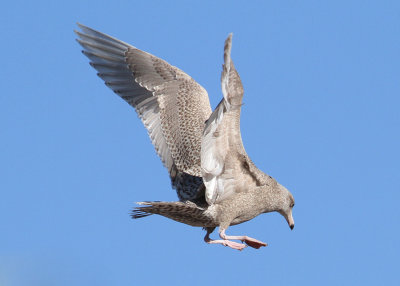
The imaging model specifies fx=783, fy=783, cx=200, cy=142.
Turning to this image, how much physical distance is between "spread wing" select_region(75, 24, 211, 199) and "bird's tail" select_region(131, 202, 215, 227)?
2.10ft

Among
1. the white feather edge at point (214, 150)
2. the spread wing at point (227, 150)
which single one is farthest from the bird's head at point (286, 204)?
the white feather edge at point (214, 150)

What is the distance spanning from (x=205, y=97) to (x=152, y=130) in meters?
1.30

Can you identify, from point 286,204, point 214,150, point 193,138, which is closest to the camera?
point 214,150

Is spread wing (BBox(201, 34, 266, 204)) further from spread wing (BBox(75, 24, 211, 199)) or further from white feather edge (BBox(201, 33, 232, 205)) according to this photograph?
spread wing (BBox(75, 24, 211, 199))

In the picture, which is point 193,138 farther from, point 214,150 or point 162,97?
point 214,150

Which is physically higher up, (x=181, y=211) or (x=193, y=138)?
(x=193, y=138)

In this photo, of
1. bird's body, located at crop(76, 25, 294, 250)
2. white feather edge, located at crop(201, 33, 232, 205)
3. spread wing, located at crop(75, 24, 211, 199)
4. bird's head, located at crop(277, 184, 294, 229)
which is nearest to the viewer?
white feather edge, located at crop(201, 33, 232, 205)

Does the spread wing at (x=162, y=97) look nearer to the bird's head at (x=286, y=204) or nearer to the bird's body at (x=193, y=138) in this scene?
the bird's body at (x=193, y=138)

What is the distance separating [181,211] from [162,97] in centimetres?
349

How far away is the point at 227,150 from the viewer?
12039 millimetres

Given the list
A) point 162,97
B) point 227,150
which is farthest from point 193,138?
point 227,150

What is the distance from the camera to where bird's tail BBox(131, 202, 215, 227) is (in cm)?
1209

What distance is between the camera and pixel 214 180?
41.1 ft

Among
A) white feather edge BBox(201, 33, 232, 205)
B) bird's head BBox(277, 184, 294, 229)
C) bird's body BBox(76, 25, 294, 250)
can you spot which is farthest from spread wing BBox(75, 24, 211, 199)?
bird's head BBox(277, 184, 294, 229)
